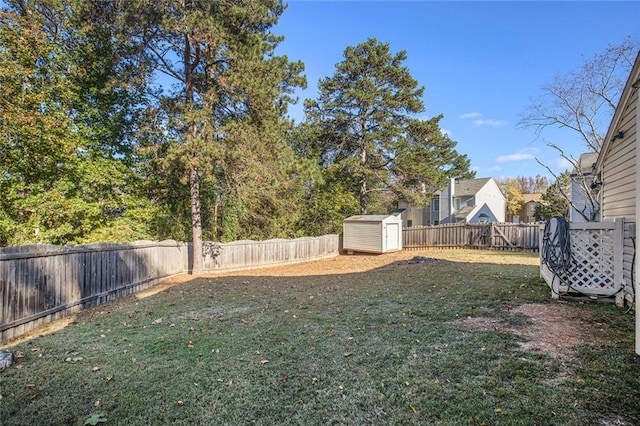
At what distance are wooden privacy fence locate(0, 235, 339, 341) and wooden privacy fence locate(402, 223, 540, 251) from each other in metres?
12.8

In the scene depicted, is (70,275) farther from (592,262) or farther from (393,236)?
(393,236)

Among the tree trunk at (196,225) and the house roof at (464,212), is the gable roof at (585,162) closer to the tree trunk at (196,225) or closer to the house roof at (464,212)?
the tree trunk at (196,225)

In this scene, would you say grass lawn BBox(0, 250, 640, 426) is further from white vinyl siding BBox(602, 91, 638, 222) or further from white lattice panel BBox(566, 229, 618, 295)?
white vinyl siding BBox(602, 91, 638, 222)

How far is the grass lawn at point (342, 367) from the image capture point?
7.54 feet

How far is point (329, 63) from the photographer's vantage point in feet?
63.7

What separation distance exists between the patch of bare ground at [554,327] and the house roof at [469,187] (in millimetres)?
24208

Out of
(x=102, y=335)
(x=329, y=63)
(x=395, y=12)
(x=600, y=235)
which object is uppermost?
(x=329, y=63)

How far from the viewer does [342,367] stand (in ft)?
9.95

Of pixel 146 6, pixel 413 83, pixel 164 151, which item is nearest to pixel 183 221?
pixel 164 151

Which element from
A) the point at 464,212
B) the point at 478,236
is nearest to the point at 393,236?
the point at 478,236

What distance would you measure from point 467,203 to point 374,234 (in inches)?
592

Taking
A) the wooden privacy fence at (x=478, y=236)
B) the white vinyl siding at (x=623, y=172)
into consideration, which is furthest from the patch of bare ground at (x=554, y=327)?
the wooden privacy fence at (x=478, y=236)

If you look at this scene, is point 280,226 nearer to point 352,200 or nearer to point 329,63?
point 352,200

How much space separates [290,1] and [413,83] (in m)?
10.6
